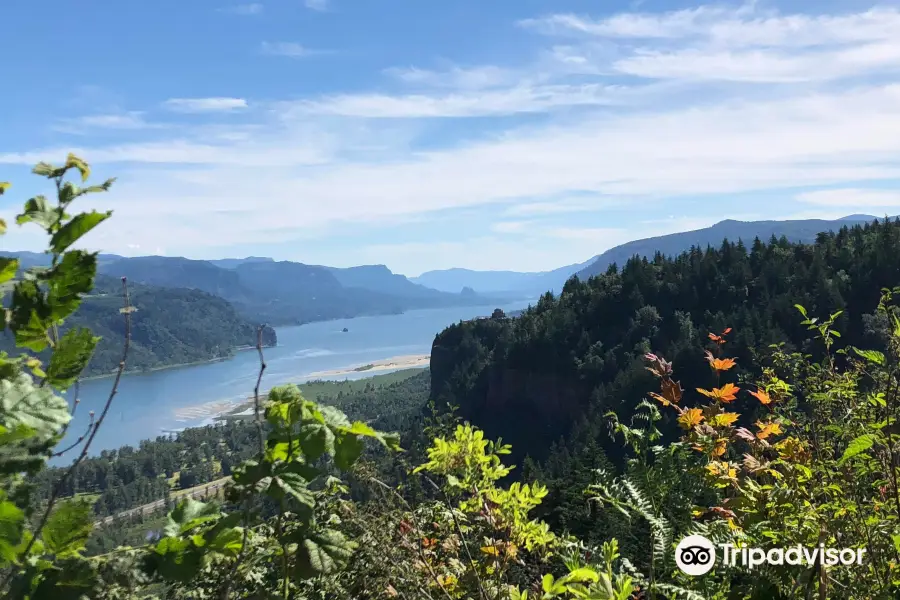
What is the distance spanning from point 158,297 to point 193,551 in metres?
209

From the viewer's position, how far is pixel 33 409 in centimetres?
84

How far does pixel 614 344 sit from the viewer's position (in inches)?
2080

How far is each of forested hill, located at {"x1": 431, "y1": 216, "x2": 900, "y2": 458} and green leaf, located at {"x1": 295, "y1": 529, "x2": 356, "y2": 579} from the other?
32.7 m

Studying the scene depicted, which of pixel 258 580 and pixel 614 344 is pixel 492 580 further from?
pixel 614 344

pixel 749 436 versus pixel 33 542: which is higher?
pixel 33 542

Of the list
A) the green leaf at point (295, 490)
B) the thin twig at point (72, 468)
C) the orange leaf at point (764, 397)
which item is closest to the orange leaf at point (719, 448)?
the orange leaf at point (764, 397)

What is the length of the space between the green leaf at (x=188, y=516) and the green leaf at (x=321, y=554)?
0.16m

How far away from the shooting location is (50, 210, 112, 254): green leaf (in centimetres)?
93

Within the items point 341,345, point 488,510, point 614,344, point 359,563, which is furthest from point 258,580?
point 341,345

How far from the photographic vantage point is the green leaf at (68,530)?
2.96 feet

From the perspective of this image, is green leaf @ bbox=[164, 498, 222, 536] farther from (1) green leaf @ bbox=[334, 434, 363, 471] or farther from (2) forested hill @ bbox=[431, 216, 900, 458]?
(2) forested hill @ bbox=[431, 216, 900, 458]

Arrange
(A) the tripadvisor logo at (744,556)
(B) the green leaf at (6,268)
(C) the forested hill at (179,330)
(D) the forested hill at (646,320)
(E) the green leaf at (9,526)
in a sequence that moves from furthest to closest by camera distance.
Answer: (C) the forested hill at (179,330) → (D) the forested hill at (646,320) → (A) the tripadvisor logo at (744,556) → (B) the green leaf at (6,268) → (E) the green leaf at (9,526)

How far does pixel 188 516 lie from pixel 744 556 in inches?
48.8

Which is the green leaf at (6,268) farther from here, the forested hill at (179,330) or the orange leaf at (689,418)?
the forested hill at (179,330)
